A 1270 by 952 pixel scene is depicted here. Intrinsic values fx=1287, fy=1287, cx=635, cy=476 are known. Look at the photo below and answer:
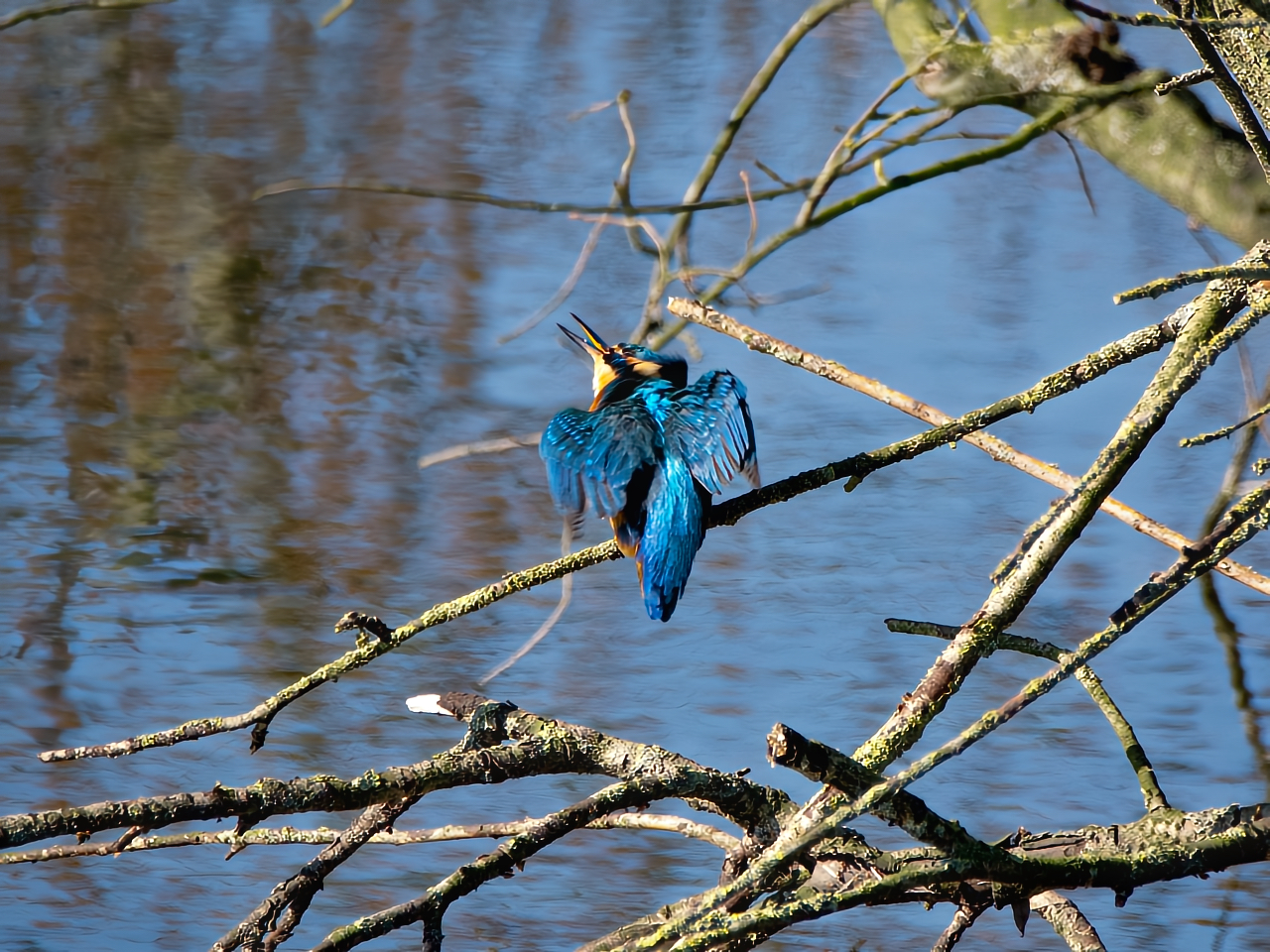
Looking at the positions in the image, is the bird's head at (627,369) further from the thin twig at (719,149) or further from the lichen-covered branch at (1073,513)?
the lichen-covered branch at (1073,513)

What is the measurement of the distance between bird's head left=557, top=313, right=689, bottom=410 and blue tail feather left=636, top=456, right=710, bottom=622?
250 mm

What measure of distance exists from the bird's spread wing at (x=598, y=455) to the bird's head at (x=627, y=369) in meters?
0.15

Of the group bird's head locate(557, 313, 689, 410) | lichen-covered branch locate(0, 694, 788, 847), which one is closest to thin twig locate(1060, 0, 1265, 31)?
lichen-covered branch locate(0, 694, 788, 847)

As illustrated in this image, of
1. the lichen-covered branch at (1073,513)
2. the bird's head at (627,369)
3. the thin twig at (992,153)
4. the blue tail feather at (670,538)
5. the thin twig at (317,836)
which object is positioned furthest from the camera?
the bird's head at (627,369)

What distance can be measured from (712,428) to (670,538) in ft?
0.37

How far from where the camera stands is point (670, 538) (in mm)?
1038

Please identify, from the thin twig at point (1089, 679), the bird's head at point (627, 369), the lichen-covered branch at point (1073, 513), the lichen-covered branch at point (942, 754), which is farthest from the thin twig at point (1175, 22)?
the bird's head at point (627, 369)

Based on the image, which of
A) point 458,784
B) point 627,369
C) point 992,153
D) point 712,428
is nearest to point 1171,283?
point 458,784

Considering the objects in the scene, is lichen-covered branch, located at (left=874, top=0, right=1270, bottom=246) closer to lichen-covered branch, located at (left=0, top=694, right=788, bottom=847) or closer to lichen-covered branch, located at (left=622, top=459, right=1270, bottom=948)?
lichen-covered branch, located at (left=622, top=459, right=1270, bottom=948)

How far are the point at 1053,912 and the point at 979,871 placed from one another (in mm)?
269

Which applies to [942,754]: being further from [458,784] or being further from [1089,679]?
[1089,679]

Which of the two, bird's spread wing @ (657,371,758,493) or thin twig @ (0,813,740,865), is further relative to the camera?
bird's spread wing @ (657,371,758,493)

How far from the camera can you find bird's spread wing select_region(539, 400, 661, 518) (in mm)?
1065

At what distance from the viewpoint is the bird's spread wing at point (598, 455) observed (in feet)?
3.50
